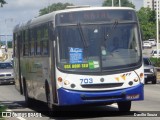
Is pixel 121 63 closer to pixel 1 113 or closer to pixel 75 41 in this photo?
pixel 75 41

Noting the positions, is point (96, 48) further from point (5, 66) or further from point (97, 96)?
point (5, 66)

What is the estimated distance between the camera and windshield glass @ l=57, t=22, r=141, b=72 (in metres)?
16.9

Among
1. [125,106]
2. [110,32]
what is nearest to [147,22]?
[125,106]

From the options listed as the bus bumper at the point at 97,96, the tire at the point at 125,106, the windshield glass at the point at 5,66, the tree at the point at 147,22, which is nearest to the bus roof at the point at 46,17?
the bus bumper at the point at 97,96

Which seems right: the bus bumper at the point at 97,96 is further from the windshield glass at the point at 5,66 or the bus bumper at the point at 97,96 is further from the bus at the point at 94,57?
the windshield glass at the point at 5,66

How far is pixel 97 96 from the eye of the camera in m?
16.7

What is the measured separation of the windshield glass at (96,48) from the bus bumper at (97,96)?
61 cm

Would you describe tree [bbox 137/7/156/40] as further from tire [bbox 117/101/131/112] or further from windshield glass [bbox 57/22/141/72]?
windshield glass [bbox 57/22/141/72]

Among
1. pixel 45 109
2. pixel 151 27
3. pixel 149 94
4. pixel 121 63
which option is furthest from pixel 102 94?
pixel 151 27

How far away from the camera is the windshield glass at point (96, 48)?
16.9 metres

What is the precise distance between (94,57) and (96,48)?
255 mm

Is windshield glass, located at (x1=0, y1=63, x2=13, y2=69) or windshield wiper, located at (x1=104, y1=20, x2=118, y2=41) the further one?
windshield glass, located at (x1=0, y1=63, x2=13, y2=69)

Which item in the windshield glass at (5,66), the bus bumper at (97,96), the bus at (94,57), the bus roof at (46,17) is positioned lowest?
the windshield glass at (5,66)

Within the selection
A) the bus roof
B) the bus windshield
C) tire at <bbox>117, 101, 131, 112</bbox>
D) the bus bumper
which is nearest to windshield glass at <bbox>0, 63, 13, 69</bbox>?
the bus roof
